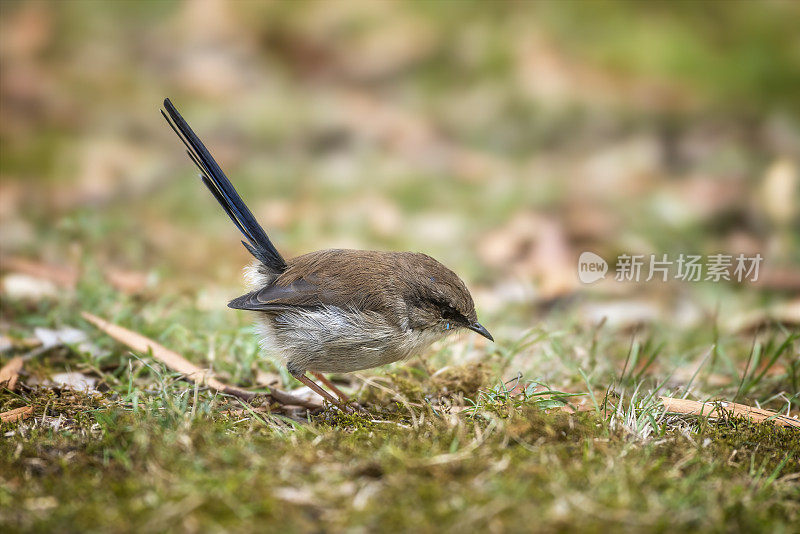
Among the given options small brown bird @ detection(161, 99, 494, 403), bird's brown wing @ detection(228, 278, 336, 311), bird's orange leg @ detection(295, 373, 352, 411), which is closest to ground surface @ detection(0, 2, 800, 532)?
bird's orange leg @ detection(295, 373, 352, 411)

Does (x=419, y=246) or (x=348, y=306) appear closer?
(x=348, y=306)

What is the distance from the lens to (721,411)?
11.3 ft

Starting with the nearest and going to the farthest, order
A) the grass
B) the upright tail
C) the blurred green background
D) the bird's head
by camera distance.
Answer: the grass, the bird's head, the upright tail, the blurred green background

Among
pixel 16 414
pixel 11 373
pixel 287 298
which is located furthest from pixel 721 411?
pixel 11 373

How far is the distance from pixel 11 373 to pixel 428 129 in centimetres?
644

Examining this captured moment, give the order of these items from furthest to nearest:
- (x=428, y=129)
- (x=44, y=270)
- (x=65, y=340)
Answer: (x=428, y=129), (x=44, y=270), (x=65, y=340)

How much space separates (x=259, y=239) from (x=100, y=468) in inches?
69.1

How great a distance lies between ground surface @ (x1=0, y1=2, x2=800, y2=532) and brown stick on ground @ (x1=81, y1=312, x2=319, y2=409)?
0.27 ft

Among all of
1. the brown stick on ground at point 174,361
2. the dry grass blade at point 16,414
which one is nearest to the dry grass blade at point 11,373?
the dry grass blade at point 16,414

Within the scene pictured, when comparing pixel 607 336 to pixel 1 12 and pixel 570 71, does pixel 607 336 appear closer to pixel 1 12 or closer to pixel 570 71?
pixel 570 71

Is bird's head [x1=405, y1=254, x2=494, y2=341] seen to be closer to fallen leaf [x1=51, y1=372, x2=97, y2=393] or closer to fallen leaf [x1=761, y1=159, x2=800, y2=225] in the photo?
fallen leaf [x1=51, y1=372, x2=97, y2=393]

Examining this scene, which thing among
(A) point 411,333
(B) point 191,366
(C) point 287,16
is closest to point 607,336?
(A) point 411,333

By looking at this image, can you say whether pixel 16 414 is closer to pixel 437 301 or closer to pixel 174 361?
pixel 174 361

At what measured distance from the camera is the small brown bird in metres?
3.67
